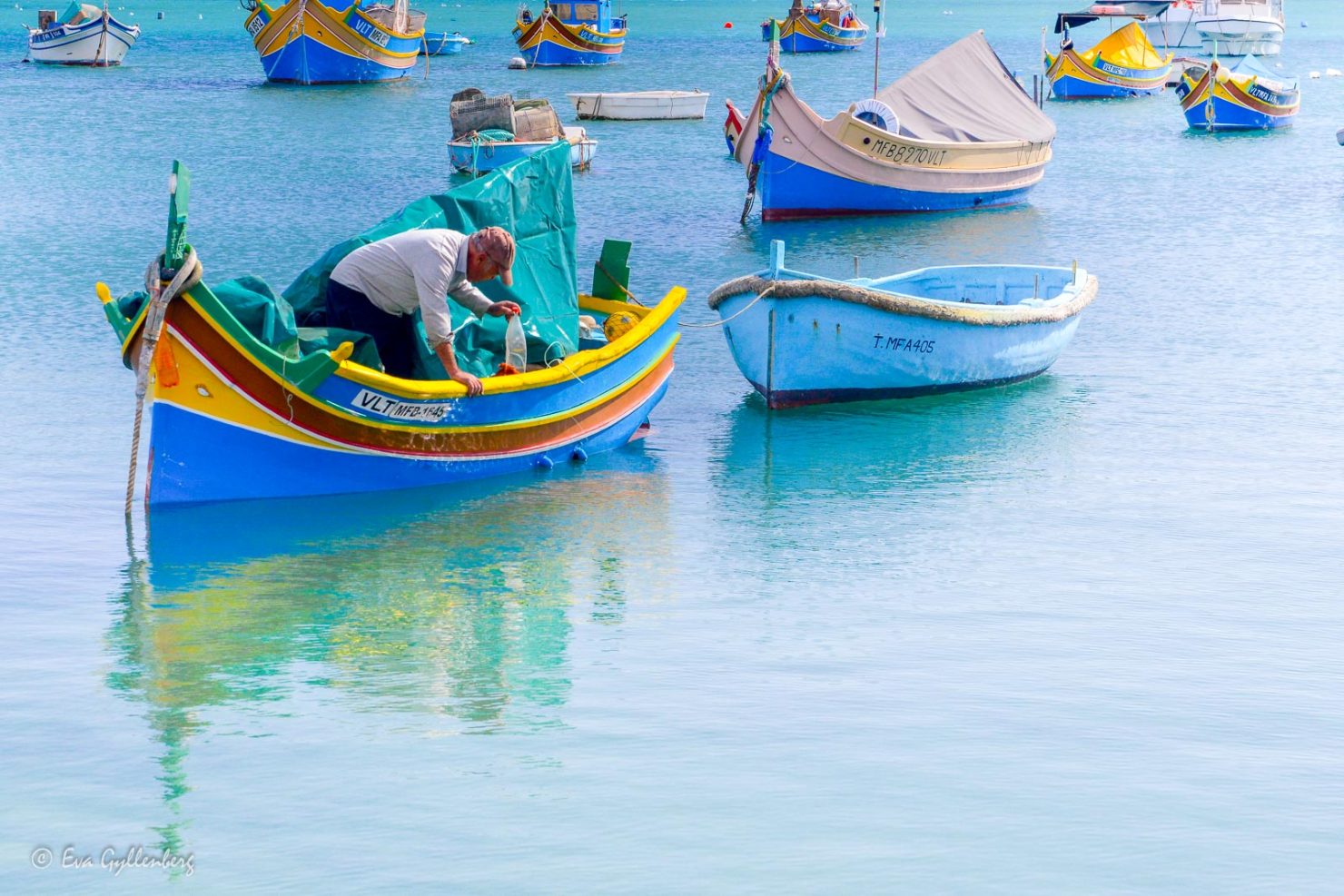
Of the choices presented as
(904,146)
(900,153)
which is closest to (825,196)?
(900,153)

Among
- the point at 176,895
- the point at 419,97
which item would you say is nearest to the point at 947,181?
the point at 176,895

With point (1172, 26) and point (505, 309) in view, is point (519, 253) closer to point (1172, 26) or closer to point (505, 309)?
point (505, 309)

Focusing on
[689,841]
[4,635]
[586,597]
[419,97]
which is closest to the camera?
[689,841]

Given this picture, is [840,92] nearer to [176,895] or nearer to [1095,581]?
[1095,581]

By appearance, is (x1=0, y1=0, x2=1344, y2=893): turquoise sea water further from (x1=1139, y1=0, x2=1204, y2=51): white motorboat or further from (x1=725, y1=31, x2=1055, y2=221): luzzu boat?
(x1=1139, y1=0, x2=1204, y2=51): white motorboat

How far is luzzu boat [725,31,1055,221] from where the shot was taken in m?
28.5

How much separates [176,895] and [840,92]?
5619cm

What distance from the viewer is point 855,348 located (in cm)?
1509

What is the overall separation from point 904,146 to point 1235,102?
21.8 meters

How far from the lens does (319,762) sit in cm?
722

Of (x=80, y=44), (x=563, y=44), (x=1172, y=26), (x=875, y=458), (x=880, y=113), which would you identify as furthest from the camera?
(x=1172, y=26)

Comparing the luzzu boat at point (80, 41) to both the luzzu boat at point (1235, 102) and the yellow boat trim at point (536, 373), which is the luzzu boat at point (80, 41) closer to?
the luzzu boat at point (1235, 102)

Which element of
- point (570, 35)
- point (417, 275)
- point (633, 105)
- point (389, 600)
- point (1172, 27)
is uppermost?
point (1172, 27)

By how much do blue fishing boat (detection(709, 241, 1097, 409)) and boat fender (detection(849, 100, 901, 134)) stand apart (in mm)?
13313
